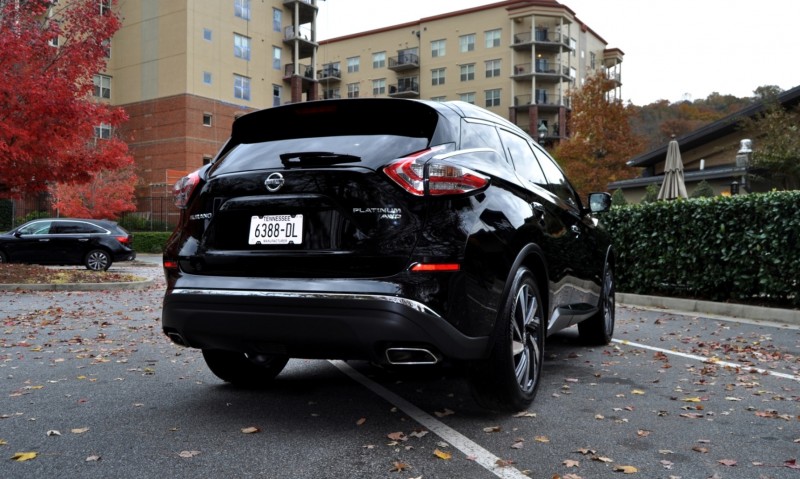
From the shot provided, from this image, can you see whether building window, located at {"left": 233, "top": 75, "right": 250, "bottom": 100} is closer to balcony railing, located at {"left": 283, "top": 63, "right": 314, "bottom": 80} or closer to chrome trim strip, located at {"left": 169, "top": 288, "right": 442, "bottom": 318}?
balcony railing, located at {"left": 283, "top": 63, "right": 314, "bottom": 80}

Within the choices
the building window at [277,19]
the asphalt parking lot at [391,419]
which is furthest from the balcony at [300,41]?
the asphalt parking lot at [391,419]

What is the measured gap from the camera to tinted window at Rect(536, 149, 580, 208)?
5582 millimetres

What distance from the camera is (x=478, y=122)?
448cm

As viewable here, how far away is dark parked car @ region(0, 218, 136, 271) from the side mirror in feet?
58.2

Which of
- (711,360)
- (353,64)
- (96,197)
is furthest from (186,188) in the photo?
(353,64)

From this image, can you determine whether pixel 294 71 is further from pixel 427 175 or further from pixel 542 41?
pixel 427 175

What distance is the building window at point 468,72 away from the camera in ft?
208

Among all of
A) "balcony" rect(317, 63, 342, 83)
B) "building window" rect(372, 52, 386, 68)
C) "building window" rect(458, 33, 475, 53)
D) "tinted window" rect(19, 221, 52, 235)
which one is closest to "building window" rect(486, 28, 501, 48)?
"building window" rect(458, 33, 475, 53)

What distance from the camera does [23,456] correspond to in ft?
11.3

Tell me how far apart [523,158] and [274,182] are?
2.07 m

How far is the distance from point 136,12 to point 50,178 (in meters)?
33.5

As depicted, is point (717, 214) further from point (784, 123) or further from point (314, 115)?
point (784, 123)

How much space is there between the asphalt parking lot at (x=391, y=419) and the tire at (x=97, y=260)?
14.9 m

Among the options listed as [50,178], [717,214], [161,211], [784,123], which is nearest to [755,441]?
[717,214]
